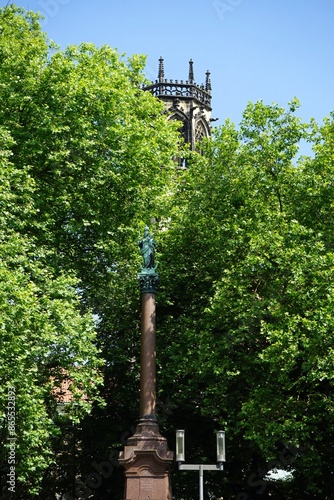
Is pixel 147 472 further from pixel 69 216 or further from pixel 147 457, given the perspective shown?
pixel 69 216

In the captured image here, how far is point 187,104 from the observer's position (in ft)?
210

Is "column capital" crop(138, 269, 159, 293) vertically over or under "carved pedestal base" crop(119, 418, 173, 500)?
over

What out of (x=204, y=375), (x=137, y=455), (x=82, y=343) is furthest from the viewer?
(x=204, y=375)

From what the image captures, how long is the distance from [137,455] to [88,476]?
430 inches

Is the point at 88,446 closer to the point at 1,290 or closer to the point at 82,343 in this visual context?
the point at 82,343

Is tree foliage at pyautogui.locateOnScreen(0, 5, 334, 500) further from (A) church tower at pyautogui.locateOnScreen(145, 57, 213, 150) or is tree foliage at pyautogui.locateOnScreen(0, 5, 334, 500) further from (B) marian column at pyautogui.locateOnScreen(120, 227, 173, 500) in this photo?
(A) church tower at pyautogui.locateOnScreen(145, 57, 213, 150)

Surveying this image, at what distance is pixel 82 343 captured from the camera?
23000 millimetres

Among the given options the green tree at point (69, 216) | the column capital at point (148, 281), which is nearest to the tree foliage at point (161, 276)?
the green tree at point (69, 216)

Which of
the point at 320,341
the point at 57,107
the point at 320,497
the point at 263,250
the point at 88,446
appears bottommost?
the point at 320,497

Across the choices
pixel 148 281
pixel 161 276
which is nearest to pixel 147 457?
pixel 148 281

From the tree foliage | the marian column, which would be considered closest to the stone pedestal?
the marian column

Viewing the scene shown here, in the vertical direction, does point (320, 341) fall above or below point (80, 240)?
below

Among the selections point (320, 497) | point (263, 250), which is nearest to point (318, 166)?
A: point (263, 250)

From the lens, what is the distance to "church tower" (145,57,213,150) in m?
62.6
